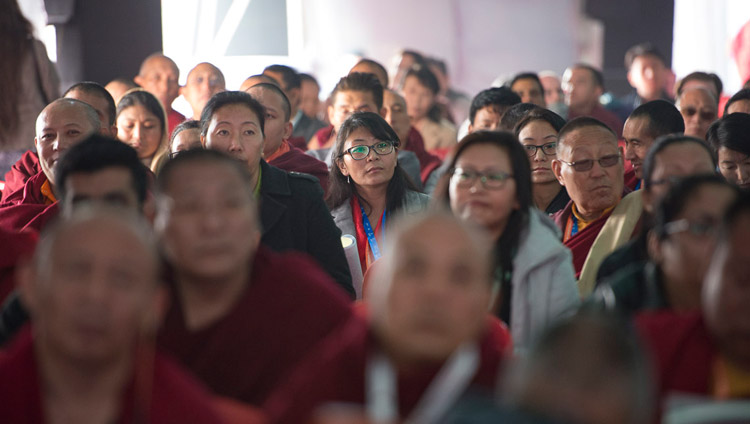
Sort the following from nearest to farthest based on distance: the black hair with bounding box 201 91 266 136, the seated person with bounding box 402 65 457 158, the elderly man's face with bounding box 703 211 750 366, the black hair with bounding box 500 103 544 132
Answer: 1. the elderly man's face with bounding box 703 211 750 366
2. the black hair with bounding box 201 91 266 136
3. the black hair with bounding box 500 103 544 132
4. the seated person with bounding box 402 65 457 158

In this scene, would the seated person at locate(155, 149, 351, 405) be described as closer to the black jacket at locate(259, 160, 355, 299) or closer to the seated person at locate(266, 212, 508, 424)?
the seated person at locate(266, 212, 508, 424)

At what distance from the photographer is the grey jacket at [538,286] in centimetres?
254

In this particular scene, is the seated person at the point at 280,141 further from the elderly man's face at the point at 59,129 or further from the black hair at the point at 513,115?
the elderly man's face at the point at 59,129

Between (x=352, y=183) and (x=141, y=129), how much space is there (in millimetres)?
1460

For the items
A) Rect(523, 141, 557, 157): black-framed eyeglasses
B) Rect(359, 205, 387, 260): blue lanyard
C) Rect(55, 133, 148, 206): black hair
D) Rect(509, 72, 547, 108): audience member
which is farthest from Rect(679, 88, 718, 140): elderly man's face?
Rect(55, 133, 148, 206): black hair

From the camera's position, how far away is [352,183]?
3988mm

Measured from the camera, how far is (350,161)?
3900 millimetres

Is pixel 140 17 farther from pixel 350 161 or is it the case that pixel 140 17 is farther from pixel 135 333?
pixel 135 333

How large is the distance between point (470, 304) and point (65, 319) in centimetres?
67

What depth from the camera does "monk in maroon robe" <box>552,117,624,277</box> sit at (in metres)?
3.39

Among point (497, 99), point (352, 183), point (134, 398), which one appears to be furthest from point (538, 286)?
point (497, 99)

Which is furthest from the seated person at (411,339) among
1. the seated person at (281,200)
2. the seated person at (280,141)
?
the seated person at (280,141)

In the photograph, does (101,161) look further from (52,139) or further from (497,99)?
(497,99)

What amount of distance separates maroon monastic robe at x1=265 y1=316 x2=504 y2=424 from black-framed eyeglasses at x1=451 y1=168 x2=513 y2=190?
1.01 metres
